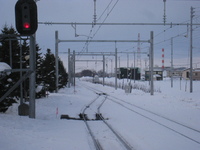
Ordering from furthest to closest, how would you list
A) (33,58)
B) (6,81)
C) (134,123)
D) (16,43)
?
(16,43), (6,81), (134,123), (33,58)

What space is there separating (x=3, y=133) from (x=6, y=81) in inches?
309

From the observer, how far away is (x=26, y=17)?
8445mm

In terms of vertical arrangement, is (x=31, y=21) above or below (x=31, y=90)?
above

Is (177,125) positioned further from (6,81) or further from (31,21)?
(6,81)

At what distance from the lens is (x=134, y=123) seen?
1363cm

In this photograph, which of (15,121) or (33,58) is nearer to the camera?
(15,121)

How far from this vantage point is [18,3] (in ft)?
28.0

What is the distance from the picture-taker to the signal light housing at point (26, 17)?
27.6 ft

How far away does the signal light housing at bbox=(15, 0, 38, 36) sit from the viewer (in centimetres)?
841

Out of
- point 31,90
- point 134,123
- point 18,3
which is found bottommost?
point 134,123

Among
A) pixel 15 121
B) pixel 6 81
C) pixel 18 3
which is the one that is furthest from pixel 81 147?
pixel 6 81

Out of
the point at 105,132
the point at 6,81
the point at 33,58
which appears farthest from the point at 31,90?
the point at 105,132

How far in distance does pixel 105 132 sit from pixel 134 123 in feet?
9.24

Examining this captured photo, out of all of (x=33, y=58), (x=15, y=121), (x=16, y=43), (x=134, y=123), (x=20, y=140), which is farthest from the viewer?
(x=16, y=43)
